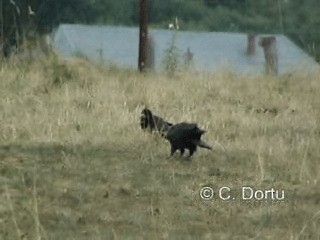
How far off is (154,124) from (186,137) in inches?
33.0

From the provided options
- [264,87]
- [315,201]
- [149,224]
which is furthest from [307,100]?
[149,224]

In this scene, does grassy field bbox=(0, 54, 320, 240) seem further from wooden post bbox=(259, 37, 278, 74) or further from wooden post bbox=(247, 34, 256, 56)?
wooden post bbox=(247, 34, 256, 56)

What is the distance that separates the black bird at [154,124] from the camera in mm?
5586

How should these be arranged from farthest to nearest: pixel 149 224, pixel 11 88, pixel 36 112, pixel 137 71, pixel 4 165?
pixel 137 71 → pixel 11 88 → pixel 36 112 → pixel 4 165 → pixel 149 224

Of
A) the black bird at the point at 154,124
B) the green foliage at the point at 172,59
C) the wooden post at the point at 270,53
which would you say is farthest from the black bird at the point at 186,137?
the wooden post at the point at 270,53

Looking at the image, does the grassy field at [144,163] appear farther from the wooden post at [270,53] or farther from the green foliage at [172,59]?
the wooden post at [270,53]

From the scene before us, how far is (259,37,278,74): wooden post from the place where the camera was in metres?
10.9

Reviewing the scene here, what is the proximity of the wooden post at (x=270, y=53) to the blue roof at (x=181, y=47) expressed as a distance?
80 millimetres

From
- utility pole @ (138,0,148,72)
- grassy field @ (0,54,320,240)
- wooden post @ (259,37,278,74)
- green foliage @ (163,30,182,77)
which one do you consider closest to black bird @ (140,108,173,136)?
grassy field @ (0,54,320,240)

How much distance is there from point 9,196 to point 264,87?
5761 millimetres

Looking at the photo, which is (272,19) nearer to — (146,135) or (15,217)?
(146,135)

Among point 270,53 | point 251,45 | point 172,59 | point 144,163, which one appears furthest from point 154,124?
point 251,45

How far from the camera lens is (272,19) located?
487 inches

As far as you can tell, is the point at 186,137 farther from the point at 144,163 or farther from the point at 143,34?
the point at 143,34
